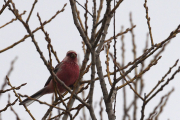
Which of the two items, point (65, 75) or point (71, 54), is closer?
point (65, 75)

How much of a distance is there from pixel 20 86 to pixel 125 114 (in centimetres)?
142

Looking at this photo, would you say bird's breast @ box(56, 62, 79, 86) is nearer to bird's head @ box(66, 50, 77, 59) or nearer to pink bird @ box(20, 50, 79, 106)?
pink bird @ box(20, 50, 79, 106)

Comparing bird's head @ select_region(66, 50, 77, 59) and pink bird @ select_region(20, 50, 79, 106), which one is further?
bird's head @ select_region(66, 50, 77, 59)

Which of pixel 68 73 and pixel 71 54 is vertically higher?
pixel 71 54

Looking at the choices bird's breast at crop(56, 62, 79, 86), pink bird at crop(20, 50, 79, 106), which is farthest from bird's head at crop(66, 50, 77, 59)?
bird's breast at crop(56, 62, 79, 86)

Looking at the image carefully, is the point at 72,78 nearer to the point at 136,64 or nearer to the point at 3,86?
the point at 3,86

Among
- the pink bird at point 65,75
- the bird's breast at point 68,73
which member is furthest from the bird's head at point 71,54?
the bird's breast at point 68,73

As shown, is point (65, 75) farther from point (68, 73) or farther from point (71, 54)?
point (71, 54)

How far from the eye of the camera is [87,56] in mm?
3299

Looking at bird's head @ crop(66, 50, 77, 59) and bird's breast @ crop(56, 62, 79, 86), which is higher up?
bird's head @ crop(66, 50, 77, 59)

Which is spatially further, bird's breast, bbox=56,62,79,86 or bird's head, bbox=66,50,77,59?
bird's head, bbox=66,50,77,59

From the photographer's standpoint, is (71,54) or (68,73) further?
(71,54)

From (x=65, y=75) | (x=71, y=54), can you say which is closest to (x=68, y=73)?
(x=65, y=75)

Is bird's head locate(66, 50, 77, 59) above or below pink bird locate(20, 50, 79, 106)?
above
